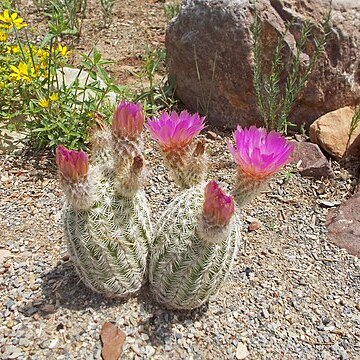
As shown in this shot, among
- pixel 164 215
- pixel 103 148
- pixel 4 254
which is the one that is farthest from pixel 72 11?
pixel 164 215

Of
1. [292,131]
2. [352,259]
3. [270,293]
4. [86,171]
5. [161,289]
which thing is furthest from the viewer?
[292,131]

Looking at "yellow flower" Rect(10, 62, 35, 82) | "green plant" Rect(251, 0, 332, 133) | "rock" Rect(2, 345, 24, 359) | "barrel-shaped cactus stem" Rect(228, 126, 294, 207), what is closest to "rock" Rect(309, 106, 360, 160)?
"green plant" Rect(251, 0, 332, 133)

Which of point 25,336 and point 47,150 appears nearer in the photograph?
point 25,336

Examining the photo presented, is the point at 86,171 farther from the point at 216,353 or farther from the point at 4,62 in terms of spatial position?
the point at 4,62

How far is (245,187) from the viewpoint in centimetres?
197

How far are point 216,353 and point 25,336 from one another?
0.74 metres

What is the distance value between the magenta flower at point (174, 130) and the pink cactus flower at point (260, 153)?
182mm

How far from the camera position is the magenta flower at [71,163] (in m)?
1.79

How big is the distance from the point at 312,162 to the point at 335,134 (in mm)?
229

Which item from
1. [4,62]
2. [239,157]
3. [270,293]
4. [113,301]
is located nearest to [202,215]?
[239,157]

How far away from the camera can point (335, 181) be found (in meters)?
3.26

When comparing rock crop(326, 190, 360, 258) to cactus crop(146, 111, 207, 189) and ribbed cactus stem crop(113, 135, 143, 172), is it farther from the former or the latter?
ribbed cactus stem crop(113, 135, 143, 172)

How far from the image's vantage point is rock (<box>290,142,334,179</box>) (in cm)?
323

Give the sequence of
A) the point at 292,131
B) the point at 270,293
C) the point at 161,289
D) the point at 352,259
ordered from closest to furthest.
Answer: the point at 161,289 → the point at 270,293 → the point at 352,259 → the point at 292,131
